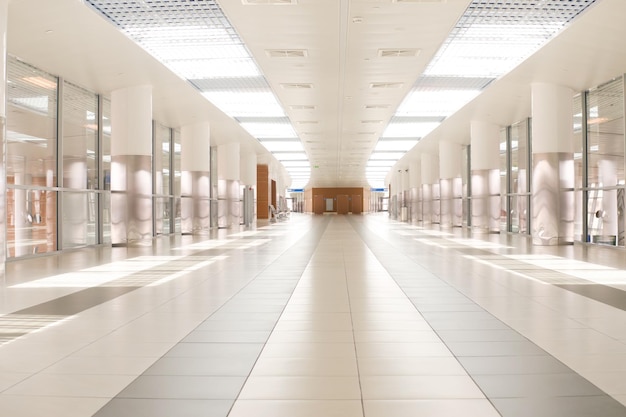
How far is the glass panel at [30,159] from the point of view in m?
14.7

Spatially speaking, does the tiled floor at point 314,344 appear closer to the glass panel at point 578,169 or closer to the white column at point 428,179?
the glass panel at point 578,169

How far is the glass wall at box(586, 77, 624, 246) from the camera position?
57.8 ft

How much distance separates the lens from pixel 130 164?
18.1 meters

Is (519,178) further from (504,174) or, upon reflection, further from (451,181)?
(451,181)

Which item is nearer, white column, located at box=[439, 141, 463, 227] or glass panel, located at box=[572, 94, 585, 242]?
glass panel, located at box=[572, 94, 585, 242]

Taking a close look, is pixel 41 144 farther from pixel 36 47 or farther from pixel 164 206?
pixel 164 206

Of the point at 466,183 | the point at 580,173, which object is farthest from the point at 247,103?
the point at 466,183

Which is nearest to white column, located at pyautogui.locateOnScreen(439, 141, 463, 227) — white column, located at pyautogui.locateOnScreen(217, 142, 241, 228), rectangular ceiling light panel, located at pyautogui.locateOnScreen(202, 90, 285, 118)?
rectangular ceiling light panel, located at pyautogui.locateOnScreen(202, 90, 285, 118)

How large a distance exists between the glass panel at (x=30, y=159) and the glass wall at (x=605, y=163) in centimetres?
1582

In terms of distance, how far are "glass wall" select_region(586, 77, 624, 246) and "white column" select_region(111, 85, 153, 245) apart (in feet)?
45.0

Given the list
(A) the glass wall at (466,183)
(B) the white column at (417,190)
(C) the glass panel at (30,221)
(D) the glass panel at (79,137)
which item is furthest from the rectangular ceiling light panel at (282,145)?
(C) the glass panel at (30,221)

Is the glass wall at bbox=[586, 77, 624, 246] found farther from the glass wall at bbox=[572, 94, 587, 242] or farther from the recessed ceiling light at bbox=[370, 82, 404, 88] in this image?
the recessed ceiling light at bbox=[370, 82, 404, 88]

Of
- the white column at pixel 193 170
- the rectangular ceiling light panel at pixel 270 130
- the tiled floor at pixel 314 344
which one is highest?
the rectangular ceiling light panel at pixel 270 130

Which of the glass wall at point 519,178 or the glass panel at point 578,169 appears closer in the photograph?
the glass panel at point 578,169
